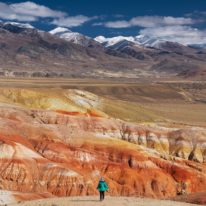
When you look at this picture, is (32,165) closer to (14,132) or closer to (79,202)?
(14,132)

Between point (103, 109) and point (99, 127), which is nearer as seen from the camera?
point (99, 127)

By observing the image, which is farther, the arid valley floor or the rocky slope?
the rocky slope

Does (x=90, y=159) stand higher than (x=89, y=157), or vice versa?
(x=89, y=157)

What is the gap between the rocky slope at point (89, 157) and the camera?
6631 cm

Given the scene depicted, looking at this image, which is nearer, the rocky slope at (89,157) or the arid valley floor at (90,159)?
the arid valley floor at (90,159)

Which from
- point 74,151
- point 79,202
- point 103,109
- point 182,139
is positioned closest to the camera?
point 79,202

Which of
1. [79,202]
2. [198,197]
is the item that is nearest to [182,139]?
[198,197]

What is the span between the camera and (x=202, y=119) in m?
182

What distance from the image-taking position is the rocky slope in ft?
218

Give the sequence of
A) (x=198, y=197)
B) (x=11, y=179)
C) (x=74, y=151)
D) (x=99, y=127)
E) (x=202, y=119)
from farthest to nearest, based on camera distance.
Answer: (x=202, y=119)
(x=99, y=127)
(x=74, y=151)
(x=11, y=179)
(x=198, y=197)

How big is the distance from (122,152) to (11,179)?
1981cm

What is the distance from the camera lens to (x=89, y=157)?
7531 cm

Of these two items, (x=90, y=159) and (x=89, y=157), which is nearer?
(x=90, y=159)

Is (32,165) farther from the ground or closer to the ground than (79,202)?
closer to the ground
